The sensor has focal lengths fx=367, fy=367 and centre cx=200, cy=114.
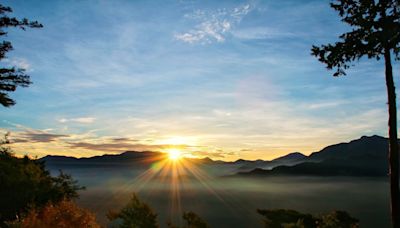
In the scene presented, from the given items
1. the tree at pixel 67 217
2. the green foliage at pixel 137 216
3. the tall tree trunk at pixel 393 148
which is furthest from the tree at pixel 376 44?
the green foliage at pixel 137 216

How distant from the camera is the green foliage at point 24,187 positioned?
2211 cm

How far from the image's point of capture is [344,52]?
65.7ft

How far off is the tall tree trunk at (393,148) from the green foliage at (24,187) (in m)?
18.5

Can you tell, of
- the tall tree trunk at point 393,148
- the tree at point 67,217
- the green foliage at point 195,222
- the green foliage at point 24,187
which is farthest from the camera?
the green foliage at point 195,222

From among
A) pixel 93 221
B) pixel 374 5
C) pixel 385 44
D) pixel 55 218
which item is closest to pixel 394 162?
pixel 385 44

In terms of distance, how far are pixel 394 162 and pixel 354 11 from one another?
8291 millimetres

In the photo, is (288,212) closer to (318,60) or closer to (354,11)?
(318,60)

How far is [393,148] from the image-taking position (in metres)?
18.6

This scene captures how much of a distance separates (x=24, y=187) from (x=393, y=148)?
2217 centimetres

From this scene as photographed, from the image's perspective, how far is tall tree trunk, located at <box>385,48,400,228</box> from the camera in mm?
18203

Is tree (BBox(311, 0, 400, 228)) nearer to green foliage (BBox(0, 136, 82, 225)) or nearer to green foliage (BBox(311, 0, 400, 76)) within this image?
green foliage (BBox(311, 0, 400, 76))

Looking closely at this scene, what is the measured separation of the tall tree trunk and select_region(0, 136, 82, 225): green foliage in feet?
60.8

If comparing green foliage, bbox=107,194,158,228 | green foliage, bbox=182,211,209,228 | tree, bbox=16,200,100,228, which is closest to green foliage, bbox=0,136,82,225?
tree, bbox=16,200,100,228

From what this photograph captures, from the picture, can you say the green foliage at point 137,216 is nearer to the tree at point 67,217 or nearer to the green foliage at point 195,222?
the green foliage at point 195,222
